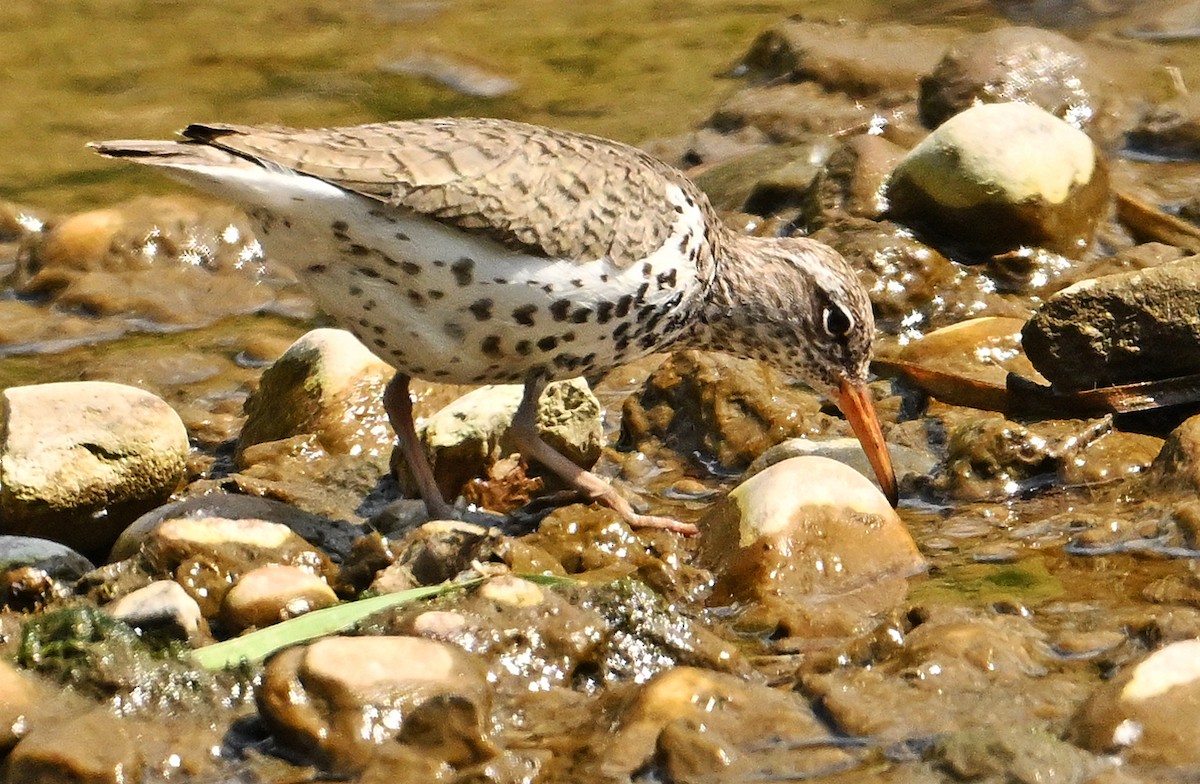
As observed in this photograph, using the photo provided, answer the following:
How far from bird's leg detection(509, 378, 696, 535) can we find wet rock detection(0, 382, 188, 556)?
155cm

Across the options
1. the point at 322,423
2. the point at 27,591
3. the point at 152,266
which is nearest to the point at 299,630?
the point at 27,591

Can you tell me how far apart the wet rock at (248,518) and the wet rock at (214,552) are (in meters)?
0.29

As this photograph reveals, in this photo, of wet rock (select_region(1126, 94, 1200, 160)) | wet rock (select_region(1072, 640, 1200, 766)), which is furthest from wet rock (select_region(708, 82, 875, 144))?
wet rock (select_region(1072, 640, 1200, 766))

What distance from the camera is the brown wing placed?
6461 millimetres

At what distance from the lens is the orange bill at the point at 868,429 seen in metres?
7.27

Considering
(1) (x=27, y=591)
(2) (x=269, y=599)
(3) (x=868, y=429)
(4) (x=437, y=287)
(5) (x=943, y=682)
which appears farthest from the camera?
(3) (x=868, y=429)

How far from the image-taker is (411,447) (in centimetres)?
734

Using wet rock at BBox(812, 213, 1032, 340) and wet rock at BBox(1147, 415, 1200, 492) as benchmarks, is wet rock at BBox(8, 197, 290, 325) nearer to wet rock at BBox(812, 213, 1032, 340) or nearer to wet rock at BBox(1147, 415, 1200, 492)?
wet rock at BBox(812, 213, 1032, 340)

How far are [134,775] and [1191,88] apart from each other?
36.1 ft

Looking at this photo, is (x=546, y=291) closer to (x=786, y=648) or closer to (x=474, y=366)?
(x=474, y=366)

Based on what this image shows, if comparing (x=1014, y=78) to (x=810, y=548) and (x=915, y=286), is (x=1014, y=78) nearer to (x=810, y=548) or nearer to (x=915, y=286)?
(x=915, y=286)

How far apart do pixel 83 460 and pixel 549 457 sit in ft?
6.81

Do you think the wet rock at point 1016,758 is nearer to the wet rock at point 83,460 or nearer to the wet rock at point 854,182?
the wet rock at point 83,460

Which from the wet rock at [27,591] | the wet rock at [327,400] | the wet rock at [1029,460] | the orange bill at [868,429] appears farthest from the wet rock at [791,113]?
the wet rock at [27,591]
